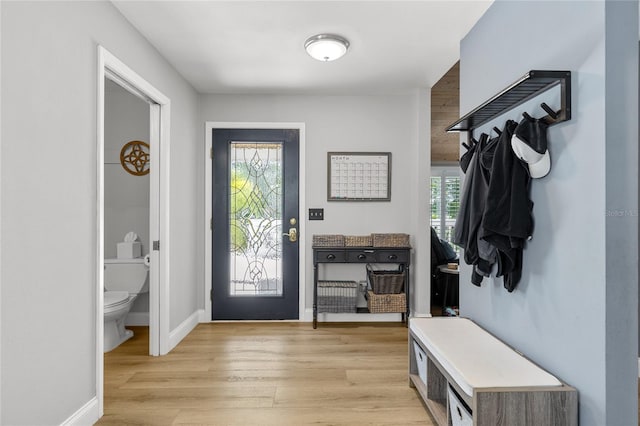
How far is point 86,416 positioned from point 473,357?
2.01 m

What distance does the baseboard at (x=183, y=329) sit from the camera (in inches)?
124

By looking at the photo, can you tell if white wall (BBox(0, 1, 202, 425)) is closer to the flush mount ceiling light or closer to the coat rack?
the flush mount ceiling light

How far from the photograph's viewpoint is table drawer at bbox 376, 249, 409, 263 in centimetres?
368

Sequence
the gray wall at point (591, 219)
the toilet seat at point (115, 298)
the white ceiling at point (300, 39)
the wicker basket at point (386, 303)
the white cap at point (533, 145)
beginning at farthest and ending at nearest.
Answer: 1. the wicker basket at point (386, 303)
2. the toilet seat at point (115, 298)
3. the white ceiling at point (300, 39)
4. the white cap at point (533, 145)
5. the gray wall at point (591, 219)

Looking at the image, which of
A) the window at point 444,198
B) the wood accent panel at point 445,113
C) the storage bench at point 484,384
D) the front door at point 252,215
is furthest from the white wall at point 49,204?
the window at point 444,198

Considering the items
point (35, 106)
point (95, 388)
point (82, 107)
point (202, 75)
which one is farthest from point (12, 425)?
point (202, 75)

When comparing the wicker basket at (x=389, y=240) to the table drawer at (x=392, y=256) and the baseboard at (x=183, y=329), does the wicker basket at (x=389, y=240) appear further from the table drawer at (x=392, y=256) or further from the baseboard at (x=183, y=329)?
the baseboard at (x=183, y=329)

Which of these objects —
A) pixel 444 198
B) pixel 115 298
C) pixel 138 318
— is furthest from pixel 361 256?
pixel 444 198

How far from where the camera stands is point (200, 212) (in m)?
3.89

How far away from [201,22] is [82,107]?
979mm

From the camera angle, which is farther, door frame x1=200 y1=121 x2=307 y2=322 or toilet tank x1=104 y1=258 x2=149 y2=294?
door frame x1=200 y1=121 x2=307 y2=322

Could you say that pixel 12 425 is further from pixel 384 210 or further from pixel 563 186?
pixel 384 210

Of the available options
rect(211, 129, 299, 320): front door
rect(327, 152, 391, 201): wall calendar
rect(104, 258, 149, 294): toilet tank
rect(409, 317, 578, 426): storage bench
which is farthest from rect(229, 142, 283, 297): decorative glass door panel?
rect(409, 317, 578, 426): storage bench

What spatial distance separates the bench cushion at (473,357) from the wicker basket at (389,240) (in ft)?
4.69
